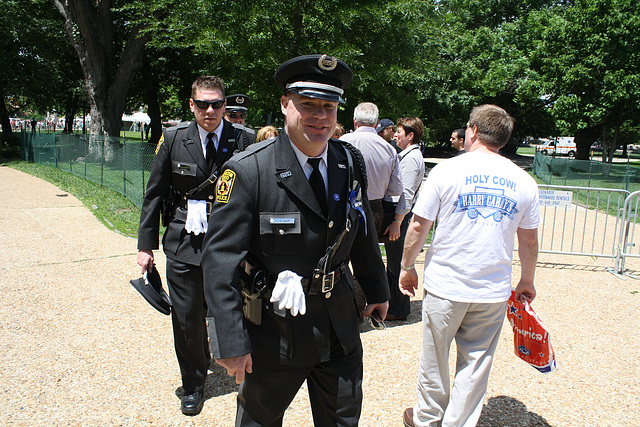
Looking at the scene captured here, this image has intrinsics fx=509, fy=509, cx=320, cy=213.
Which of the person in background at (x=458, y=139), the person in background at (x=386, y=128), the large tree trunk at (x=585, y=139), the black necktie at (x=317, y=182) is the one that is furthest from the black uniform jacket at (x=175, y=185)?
the large tree trunk at (x=585, y=139)

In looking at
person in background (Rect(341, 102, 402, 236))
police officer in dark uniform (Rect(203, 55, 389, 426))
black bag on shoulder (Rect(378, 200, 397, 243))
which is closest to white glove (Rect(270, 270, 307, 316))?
police officer in dark uniform (Rect(203, 55, 389, 426))

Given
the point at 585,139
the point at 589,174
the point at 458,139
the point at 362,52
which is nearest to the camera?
the point at 458,139

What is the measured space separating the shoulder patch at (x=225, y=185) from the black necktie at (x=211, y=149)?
158 centimetres

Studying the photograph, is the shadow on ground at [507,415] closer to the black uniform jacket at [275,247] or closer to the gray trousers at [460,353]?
the gray trousers at [460,353]

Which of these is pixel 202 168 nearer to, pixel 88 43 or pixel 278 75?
pixel 278 75

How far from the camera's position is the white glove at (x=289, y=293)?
7.11 feet

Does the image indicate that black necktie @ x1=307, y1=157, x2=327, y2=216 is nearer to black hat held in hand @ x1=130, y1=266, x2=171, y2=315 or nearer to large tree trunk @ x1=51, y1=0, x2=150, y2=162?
black hat held in hand @ x1=130, y1=266, x2=171, y2=315

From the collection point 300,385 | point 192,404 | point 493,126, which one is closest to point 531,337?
point 493,126

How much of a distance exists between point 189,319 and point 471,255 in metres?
2.01

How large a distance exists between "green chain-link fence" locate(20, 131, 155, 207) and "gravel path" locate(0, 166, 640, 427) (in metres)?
4.48

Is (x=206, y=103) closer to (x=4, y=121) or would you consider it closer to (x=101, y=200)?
(x=101, y=200)

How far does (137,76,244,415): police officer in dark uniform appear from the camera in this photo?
3639 mm

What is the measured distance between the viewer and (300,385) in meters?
2.39

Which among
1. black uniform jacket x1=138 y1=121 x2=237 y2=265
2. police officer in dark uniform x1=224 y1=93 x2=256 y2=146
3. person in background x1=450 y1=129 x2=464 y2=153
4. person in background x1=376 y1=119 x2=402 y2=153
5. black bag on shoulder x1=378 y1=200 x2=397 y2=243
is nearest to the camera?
black uniform jacket x1=138 y1=121 x2=237 y2=265
